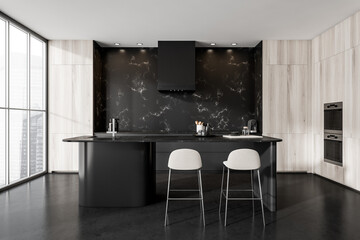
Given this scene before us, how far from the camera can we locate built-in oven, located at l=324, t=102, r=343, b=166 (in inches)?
178

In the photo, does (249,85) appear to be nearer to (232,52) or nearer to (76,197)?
(232,52)

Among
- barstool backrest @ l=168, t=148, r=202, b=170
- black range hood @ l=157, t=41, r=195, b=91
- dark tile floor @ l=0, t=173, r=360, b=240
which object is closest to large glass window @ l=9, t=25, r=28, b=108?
dark tile floor @ l=0, t=173, r=360, b=240

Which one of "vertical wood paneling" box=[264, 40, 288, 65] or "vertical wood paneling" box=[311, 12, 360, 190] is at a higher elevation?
"vertical wood paneling" box=[264, 40, 288, 65]

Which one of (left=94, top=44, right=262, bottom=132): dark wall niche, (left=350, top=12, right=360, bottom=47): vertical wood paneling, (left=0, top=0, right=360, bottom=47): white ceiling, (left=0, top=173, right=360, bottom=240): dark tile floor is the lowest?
(left=0, top=173, right=360, bottom=240): dark tile floor

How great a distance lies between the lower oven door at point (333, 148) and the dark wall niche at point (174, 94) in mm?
1635

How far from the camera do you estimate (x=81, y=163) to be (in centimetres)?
339

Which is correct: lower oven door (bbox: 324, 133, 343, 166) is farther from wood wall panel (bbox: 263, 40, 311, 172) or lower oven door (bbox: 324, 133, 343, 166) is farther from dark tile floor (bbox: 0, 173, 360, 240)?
dark tile floor (bbox: 0, 173, 360, 240)

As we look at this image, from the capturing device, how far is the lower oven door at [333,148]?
4.54m

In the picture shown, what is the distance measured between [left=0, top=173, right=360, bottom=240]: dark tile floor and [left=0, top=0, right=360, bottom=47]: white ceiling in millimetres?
2849

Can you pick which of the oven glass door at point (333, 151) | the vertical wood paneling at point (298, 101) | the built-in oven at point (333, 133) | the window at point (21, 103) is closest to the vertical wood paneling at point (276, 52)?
the vertical wood paneling at point (298, 101)

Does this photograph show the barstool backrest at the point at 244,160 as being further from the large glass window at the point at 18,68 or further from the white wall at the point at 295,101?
the large glass window at the point at 18,68

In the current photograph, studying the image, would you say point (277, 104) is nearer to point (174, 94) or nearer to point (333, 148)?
point (333, 148)

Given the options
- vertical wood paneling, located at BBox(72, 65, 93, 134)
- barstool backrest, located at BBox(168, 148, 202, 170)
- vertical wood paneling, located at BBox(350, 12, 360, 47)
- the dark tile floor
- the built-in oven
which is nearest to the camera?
the dark tile floor

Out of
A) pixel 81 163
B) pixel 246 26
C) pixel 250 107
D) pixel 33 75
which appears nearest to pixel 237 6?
pixel 246 26
